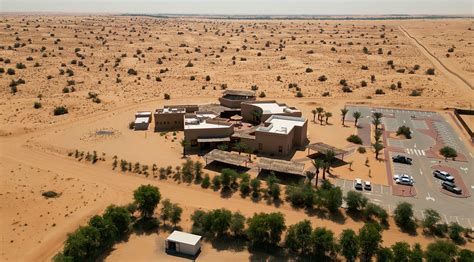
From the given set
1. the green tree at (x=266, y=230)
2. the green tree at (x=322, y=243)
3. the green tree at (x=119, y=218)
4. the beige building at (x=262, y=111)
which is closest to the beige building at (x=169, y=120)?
the beige building at (x=262, y=111)

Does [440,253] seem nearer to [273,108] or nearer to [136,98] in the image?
[273,108]

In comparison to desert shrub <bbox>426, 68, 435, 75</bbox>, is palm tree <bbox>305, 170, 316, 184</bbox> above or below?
below

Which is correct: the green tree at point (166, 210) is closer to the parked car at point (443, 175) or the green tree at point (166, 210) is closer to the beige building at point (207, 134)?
the beige building at point (207, 134)

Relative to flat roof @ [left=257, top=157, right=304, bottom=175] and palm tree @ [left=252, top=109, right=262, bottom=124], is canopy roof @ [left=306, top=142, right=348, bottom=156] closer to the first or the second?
flat roof @ [left=257, top=157, right=304, bottom=175]

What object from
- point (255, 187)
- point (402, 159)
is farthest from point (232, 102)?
point (402, 159)

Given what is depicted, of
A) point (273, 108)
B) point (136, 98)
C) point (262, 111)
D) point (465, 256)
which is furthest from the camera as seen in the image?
point (136, 98)

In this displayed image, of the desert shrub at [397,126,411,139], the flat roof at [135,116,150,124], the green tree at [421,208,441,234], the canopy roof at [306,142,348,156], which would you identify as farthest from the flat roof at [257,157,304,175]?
the flat roof at [135,116,150,124]
